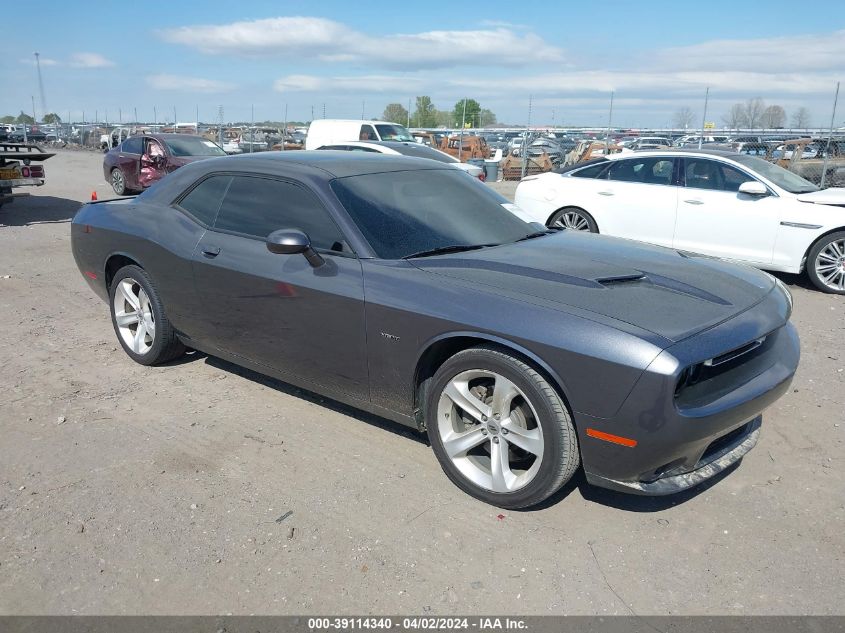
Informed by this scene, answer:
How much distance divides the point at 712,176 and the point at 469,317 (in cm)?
641

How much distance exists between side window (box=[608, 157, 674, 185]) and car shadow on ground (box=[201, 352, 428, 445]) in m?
5.91

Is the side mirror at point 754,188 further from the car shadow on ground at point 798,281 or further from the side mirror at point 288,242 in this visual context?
the side mirror at point 288,242

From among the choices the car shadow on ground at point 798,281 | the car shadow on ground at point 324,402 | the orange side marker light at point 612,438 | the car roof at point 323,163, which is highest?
the car roof at point 323,163

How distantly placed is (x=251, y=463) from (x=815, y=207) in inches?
273

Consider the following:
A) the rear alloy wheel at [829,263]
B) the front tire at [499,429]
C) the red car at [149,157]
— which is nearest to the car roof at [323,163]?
the front tire at [499,429]

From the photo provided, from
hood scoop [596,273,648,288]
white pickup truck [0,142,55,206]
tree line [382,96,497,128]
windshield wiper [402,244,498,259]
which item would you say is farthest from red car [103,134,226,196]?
tree line [382,96,497,128]

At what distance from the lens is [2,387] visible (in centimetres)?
474

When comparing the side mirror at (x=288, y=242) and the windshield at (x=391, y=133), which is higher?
the windshield at (x=391, y=133)

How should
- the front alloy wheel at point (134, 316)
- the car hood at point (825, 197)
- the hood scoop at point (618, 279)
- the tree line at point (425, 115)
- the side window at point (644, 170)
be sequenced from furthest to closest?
the tree line at point (425, 115), the side window at point (644, 170), the car hood at point (825, 197), the front alloy wheel at point (134, 316), the hood scoop at point (618, 279)

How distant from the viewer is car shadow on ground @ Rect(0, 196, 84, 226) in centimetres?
1252

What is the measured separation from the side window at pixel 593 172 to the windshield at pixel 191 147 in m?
9.18

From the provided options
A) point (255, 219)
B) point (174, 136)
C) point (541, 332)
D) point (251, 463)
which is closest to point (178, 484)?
point (251, 463)

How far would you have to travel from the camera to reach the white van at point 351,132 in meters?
19.2

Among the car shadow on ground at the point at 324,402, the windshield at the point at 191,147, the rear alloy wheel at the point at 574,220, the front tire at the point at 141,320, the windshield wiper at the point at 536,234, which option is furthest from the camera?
the windshield at the point at 191,147
